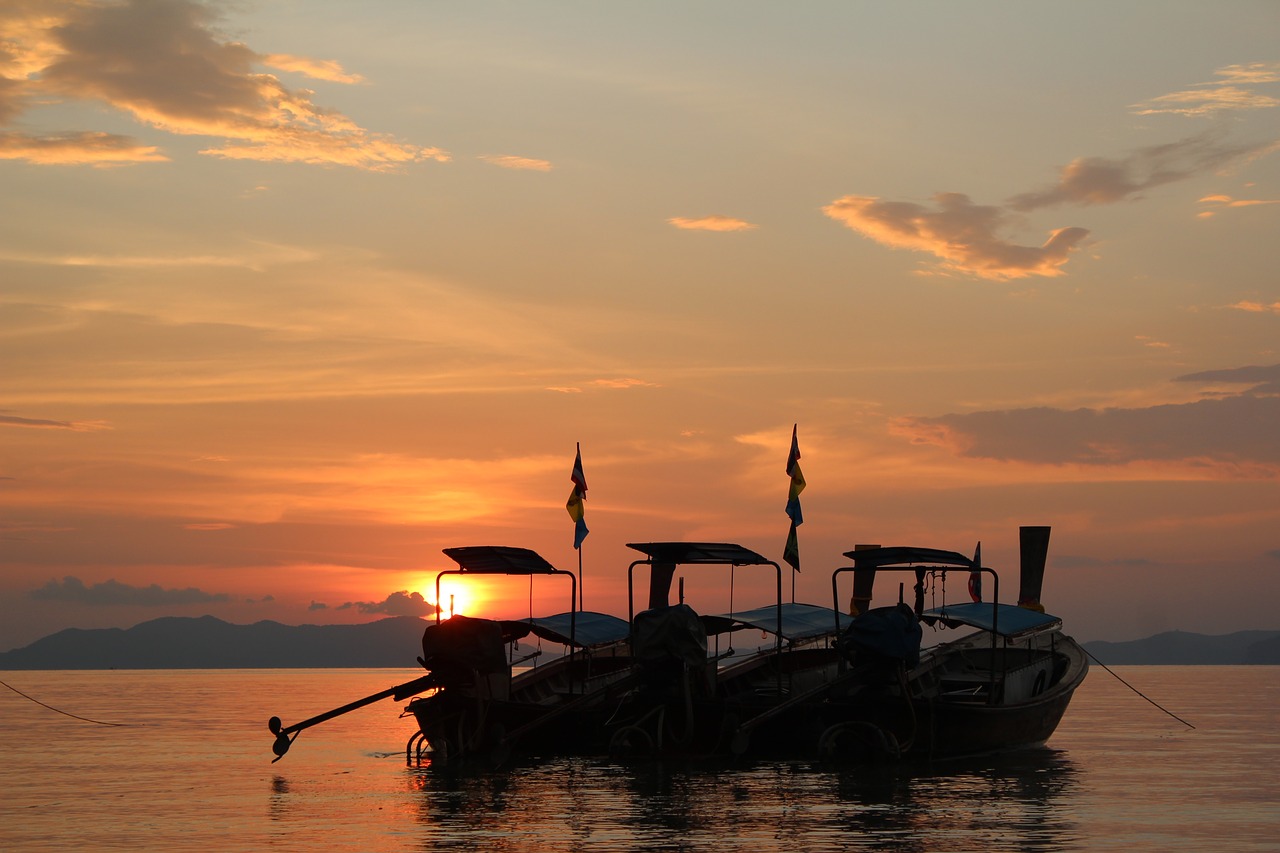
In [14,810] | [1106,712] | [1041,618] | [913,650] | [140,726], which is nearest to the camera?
[14,810]

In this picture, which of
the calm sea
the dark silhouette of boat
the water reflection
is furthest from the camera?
the dark silhouette of boat

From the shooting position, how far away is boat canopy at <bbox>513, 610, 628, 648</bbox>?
41.5 m

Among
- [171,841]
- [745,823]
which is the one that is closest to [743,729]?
[745,823]

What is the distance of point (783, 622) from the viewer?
145 feet

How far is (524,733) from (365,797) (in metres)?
6.70

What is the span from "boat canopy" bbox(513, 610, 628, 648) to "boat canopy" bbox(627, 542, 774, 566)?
13.9 feet

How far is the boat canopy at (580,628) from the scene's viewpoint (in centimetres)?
4150

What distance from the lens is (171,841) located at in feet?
83.1

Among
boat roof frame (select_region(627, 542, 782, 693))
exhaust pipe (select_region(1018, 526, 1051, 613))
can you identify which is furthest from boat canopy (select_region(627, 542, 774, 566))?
exhaust pipe (select_region(1018, 526, 1051, 613))

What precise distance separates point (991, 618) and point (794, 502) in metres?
7.02

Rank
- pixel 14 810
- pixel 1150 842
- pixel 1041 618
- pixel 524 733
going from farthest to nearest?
pixel 1041 618 < pixel 524 733 < pixel 14 810 < pixel 1150 842

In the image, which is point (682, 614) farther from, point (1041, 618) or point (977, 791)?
point (1041, 618)

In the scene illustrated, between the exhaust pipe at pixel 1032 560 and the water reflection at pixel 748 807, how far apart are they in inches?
419

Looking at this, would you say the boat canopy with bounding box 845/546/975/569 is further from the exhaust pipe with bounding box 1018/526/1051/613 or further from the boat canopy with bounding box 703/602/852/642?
the exhaust pipe with bounding box 1018/526/1051/613
